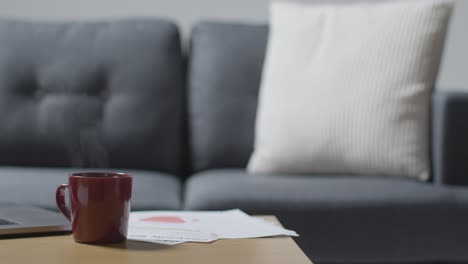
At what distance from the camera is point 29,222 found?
3.06 ft

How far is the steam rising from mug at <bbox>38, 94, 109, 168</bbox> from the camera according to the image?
207cm

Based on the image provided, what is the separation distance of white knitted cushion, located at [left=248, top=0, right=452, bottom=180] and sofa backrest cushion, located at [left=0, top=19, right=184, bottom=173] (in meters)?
0.32

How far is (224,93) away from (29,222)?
4.07 ft

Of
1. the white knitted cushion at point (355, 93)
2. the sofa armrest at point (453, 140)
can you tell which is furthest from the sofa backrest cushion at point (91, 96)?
the sofa armrest at point (453, 140)

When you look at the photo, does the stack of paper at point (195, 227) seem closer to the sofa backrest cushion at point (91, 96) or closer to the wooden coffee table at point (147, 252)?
the wooden coffee table at point (147, 252)

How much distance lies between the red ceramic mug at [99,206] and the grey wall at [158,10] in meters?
1.74

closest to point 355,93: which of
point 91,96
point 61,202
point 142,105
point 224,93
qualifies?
point 224,93

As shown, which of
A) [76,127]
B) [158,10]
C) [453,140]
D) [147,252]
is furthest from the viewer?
[158,10]

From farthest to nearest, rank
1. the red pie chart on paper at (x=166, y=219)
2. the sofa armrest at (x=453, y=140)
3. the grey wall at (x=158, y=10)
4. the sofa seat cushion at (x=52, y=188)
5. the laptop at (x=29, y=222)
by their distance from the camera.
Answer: the grey wall at (x=158, y=10)
the sofa armrest at (x=453, y=140)
the sofa seat cushion at (x=52, y=188)
the red pie chart on paper at (x=166, y=219)
the laptop at (x=29, y=222)

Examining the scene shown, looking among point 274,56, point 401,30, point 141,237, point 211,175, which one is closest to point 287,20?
point 274,56

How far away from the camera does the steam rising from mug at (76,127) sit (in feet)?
6.78

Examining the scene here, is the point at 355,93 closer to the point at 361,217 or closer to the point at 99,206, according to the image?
the point at 361,217

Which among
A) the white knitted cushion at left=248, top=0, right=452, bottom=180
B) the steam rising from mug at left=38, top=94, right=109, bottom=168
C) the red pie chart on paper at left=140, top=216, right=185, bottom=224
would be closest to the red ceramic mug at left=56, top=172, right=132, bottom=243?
the red pie chart on paper at left=140, top=216, right=185, bottom=224

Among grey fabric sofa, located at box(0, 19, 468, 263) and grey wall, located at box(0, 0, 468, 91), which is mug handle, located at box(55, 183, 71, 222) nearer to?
grey fabric sofa, located at box(0, 19, 468, 263)
